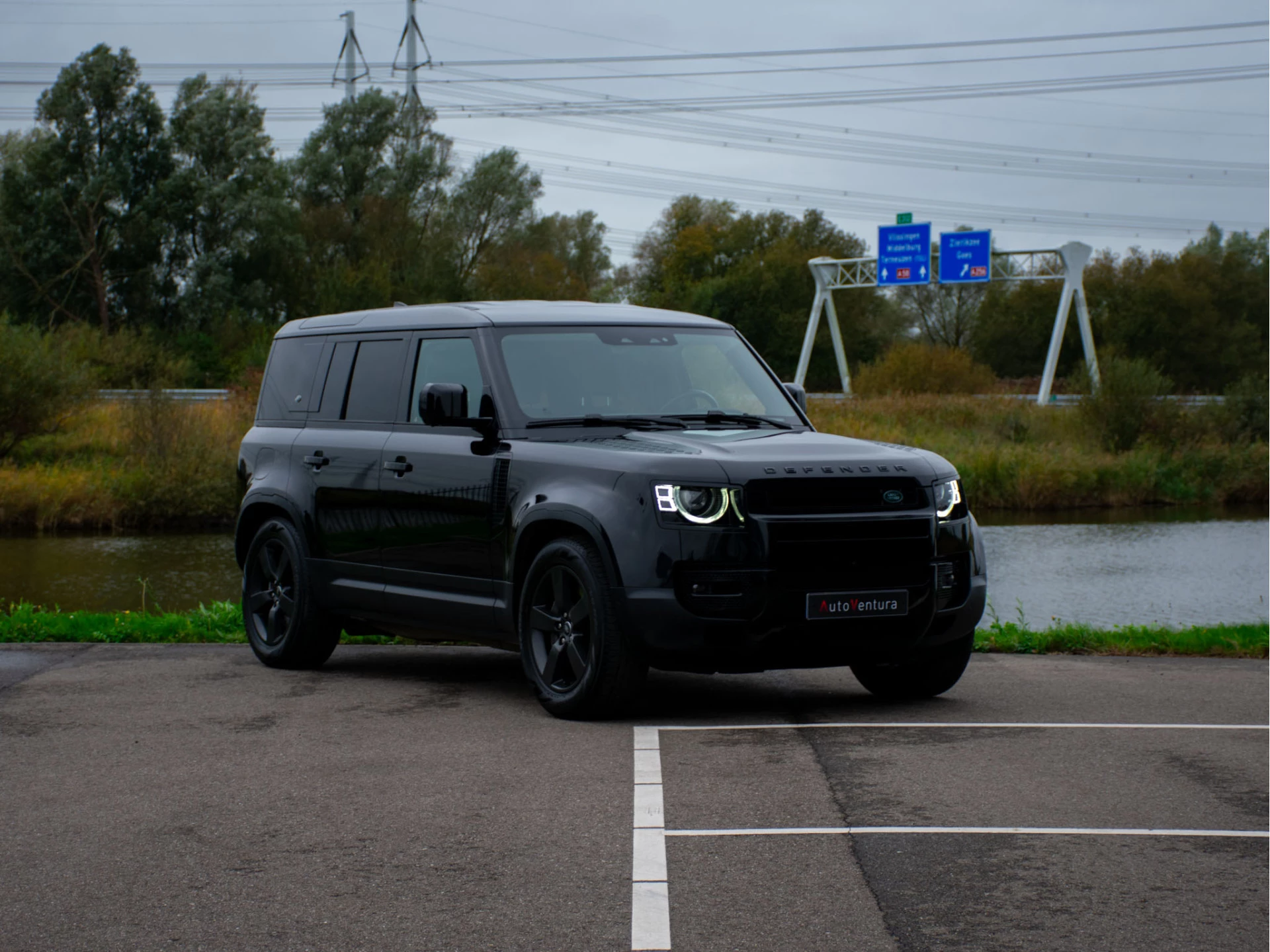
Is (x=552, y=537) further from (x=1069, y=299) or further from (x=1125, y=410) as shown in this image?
(x=1069, y=299)

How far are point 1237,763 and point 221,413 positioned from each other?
2987 cm

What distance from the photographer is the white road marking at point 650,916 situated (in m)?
4.40

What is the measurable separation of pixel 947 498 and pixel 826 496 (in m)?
0.81

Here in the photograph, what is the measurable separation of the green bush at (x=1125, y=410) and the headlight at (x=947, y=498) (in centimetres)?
3549

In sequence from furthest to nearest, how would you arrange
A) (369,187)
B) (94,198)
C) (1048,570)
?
1. (369,187)
2. (94,198)
3. (1048,570)

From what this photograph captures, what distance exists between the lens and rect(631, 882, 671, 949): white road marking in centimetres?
440

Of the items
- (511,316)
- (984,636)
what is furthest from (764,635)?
(984,636)

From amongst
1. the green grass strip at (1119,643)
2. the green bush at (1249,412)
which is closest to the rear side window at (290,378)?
the green grass strip at (1119,643)

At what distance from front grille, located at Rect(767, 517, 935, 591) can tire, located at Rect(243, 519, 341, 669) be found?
11.6 feet

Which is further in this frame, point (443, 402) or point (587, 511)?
point (443, 402)

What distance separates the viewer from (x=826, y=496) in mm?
7516

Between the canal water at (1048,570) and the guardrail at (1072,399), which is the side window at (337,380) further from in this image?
the guardrail at (1072,399)

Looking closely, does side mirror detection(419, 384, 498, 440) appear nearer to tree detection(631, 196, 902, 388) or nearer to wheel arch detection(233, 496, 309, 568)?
wheel arch detection(233, 496, 309, 568)

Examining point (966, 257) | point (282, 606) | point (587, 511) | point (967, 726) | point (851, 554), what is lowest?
point (967, 726)
